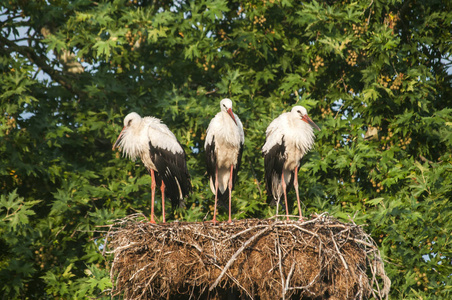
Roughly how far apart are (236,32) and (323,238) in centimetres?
510

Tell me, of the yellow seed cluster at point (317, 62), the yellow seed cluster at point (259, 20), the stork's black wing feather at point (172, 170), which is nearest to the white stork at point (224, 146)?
the stork's black wing feather at point (172, 170)

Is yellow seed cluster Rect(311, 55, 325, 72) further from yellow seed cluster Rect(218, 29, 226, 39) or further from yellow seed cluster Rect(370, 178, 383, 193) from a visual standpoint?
yellow seed cluster Rect(370, 178, 383, 193)

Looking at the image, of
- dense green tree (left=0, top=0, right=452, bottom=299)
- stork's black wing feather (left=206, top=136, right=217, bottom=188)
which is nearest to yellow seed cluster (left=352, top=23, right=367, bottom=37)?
Result: dense green tree (left=0, top=0, right=452, bottom=299)

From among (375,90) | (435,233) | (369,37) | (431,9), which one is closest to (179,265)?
(435,233)

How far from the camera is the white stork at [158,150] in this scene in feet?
28.0

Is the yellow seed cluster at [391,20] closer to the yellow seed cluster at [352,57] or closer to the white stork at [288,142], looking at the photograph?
the yellow seed cluster at [352,57]

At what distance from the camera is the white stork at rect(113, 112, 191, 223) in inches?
336

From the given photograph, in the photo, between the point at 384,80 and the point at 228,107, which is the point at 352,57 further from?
the point at 228,107

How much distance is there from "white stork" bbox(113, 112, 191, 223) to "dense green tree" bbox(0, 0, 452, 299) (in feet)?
2.41

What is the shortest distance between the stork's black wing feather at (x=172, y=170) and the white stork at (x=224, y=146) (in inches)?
14.8

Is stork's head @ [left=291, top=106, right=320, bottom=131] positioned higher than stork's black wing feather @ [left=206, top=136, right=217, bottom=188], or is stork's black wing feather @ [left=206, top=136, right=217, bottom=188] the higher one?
stork's head @ [left=291, top=106, right=320, bottom=131]

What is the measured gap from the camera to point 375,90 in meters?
9.45

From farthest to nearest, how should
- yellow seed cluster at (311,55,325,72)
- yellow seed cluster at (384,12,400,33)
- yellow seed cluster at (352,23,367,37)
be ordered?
yellow seed cluster at (384,12,400,33), yellow seed cluster at (311,55,325,72), yellow seed cluster at (352,23,367,37)

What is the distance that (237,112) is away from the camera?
10.0 m
